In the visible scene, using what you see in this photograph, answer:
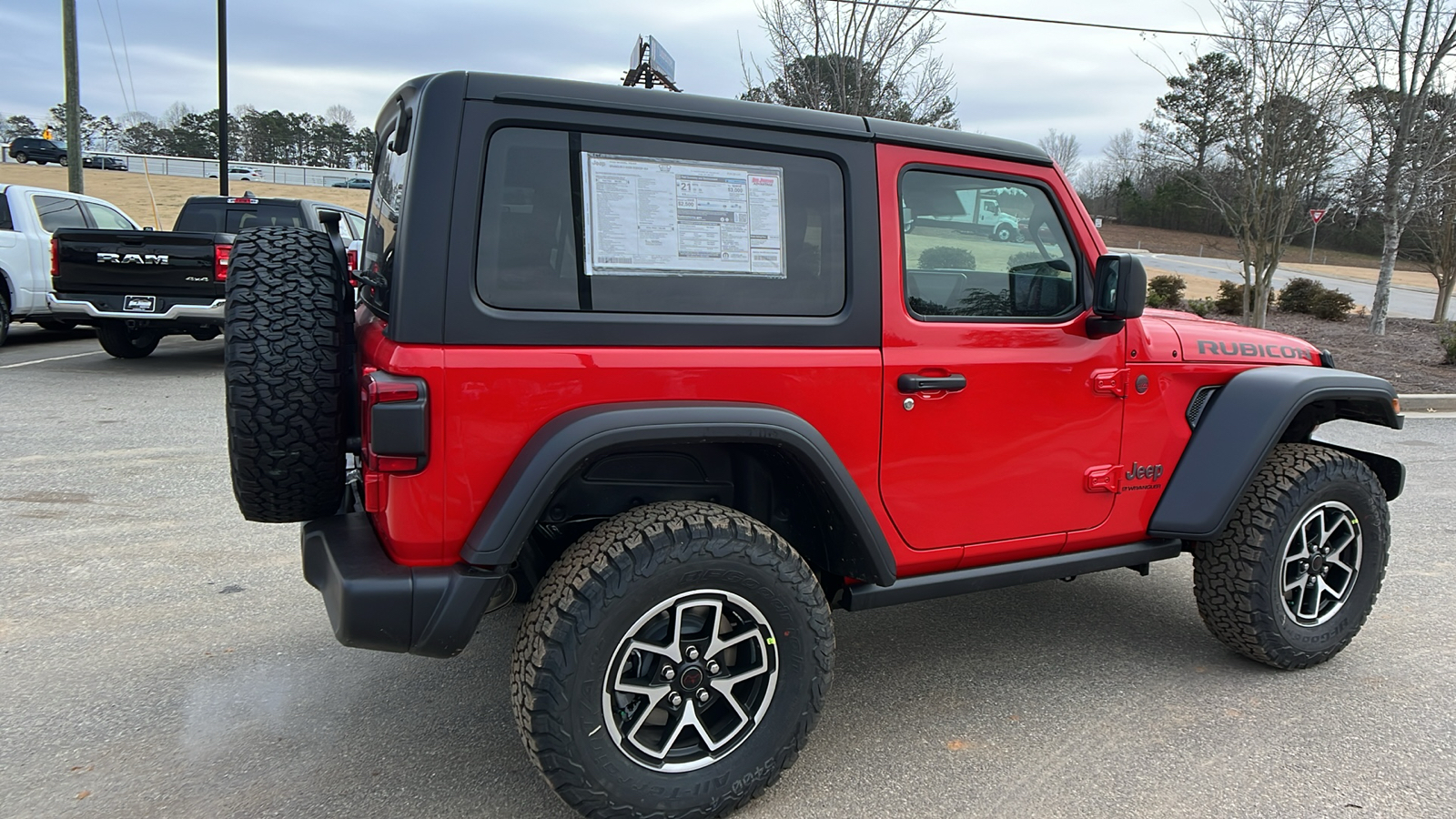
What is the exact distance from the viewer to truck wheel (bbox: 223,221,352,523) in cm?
239

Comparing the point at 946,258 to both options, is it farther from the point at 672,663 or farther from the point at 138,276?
the point at 138,276

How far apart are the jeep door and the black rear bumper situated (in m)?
1.24

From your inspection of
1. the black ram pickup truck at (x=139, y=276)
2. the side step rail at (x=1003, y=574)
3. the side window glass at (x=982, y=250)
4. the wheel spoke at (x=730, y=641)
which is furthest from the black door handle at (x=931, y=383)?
the black ram pickup truck at (x=139, y=276)

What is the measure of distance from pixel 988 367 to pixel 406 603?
1847 mm

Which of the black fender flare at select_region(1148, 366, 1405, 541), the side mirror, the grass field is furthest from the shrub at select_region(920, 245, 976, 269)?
the grass field

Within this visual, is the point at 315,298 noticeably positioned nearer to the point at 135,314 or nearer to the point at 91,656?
the point at 91,656

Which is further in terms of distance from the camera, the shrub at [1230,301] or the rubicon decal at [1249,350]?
the shrub at [1230,301]

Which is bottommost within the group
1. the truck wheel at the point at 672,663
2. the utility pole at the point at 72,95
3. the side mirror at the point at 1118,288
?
the truck wheel at the point at 672,663

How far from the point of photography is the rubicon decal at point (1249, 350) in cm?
330

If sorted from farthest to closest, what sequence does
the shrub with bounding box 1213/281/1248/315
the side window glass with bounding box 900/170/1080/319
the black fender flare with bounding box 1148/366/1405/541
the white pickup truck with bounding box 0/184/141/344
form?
the shrub with bounding box 1213/281/1248/315 < the white pickup truck with bounding box 0/184/141/344 < the black fender flare with bounding box 1148/366/1405/541 < the side window glass with bounding box 900/170/1080/319

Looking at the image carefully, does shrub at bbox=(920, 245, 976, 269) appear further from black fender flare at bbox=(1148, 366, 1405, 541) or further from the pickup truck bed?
the pickup truck bed

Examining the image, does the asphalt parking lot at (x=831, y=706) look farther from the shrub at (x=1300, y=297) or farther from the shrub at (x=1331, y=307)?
the shrub at (x=1300, y=297)

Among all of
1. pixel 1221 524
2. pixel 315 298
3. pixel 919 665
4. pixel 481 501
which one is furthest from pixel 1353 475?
pixel 315 298

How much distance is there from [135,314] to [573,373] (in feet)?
28.6
